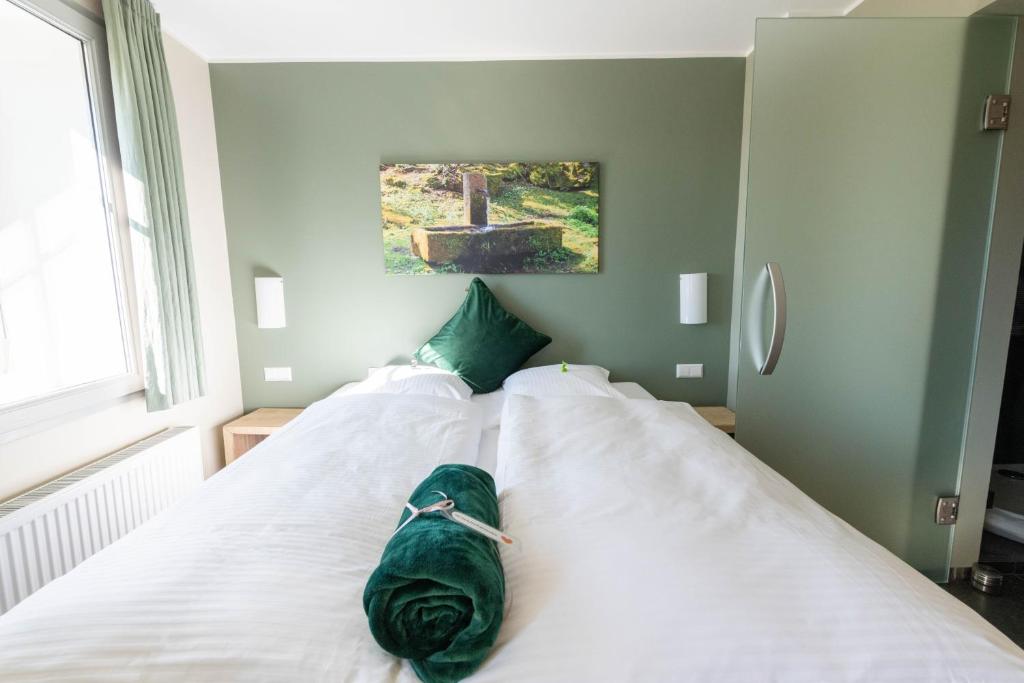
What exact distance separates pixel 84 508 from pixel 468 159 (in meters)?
2.40

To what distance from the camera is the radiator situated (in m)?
1.49

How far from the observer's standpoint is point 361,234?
2.76 metres

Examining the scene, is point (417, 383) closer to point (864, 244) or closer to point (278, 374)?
point (278, 374)

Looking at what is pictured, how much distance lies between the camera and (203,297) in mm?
2549

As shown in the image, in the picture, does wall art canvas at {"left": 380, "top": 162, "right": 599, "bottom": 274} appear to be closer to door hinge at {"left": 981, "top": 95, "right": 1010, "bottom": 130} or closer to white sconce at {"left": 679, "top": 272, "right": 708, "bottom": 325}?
white sconce at {"left": 679, "top": 272, "right": 708, "bottom": 325}

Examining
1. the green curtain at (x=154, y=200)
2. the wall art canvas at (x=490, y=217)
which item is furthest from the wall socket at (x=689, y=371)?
the green curtain at (x=154, y=200)

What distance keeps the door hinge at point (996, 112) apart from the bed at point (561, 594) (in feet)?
5.43

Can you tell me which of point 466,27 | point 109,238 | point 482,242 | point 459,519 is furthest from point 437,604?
point 466,27

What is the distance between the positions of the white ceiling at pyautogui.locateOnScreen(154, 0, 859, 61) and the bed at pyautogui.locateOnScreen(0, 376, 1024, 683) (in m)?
2.17

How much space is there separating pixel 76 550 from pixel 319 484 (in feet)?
4.02

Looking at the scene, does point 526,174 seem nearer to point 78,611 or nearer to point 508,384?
point 508,384

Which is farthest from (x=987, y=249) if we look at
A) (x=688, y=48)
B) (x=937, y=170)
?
(x=688, y=48)

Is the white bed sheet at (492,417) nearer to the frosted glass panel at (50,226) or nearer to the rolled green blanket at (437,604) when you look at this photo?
the rolled green blanket at (437,604)

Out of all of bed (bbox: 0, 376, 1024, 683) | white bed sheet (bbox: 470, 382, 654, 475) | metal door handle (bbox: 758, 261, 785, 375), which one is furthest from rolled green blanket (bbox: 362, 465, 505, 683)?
metal door handle (bbox: 758, 261, 785, 375)
